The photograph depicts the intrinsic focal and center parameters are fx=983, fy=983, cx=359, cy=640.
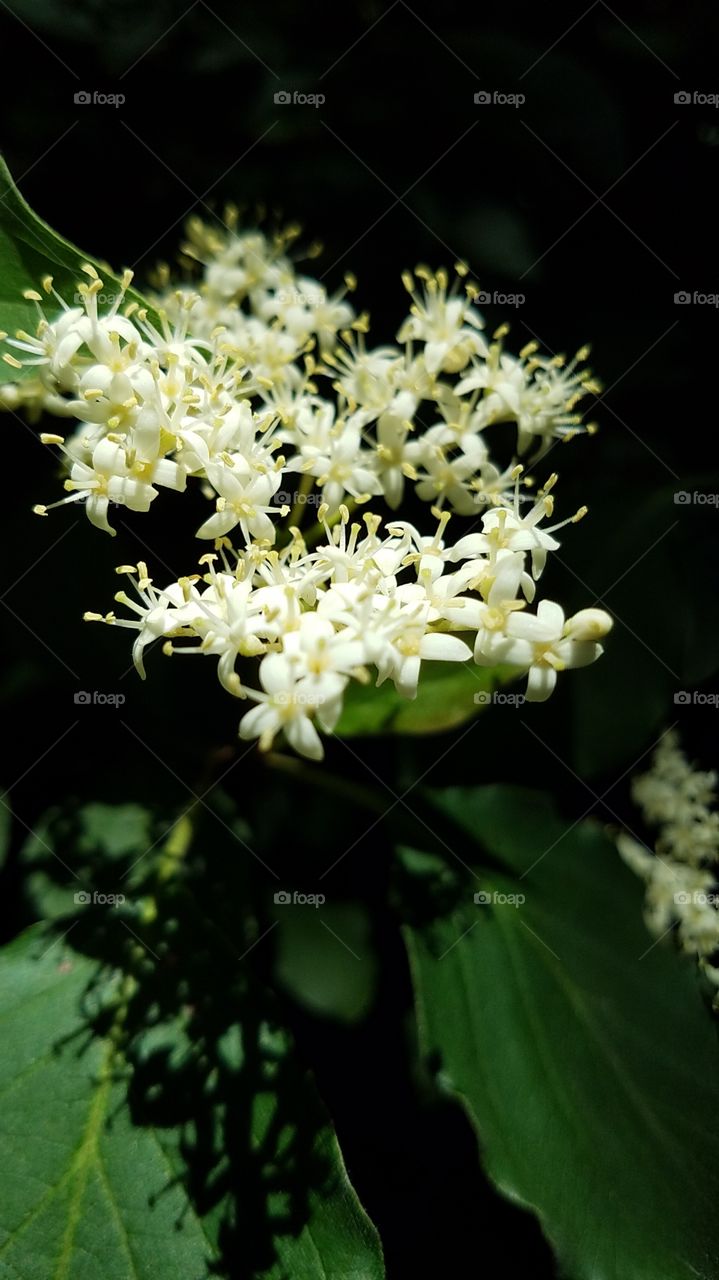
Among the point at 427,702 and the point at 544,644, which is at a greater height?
the point at 544,644

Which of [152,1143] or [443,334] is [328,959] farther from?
[443,334]

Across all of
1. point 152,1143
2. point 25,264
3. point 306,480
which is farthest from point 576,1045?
point 25,264

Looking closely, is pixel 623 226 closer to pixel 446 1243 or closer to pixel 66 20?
pixel 66 20

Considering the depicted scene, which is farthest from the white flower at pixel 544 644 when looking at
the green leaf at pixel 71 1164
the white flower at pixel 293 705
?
the green leaf at pixel 71 1164

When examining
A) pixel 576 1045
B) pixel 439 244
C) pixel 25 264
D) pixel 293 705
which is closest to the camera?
pixel 293 705

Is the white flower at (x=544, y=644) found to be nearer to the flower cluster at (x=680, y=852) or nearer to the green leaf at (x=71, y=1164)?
the flower cluster at (x=680, y=852)

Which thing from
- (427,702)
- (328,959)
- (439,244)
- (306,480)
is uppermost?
(439,244)

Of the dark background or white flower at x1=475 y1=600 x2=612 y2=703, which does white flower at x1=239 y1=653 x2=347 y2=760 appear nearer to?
white flower at x1=475 y1=600 x2=612 y2=703

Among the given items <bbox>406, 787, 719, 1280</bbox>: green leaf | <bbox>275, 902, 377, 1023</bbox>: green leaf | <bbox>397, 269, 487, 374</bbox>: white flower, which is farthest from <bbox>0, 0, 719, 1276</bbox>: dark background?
<bbox>397, 269, 487, 374</bbox>: white flower
